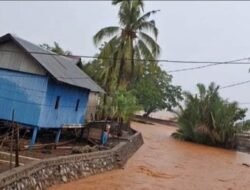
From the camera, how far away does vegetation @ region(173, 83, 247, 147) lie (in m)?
32.8

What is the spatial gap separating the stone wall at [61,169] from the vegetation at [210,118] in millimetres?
14043

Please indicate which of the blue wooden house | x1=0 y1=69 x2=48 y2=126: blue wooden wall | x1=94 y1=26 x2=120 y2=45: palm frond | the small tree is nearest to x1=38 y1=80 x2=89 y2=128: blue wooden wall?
the blue wooden house

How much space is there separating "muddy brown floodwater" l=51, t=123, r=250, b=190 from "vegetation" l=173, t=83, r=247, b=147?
9.32 feet

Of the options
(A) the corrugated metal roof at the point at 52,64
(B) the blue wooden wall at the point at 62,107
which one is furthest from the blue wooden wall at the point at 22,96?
(A) the corrugated metal roof at the point at 52,64

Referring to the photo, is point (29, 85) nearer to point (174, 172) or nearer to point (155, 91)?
point (174, 172)

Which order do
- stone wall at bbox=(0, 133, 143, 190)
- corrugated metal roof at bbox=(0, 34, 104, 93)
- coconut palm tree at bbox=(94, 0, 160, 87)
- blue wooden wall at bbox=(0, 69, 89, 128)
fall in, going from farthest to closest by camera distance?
coconut palm tree at bbox=(94, 0, 160, 87), corrugated metal roof at bbox=(0, 34, 104, 93), blue wooden wall at bbox=(0, 69, 89, 128), stone wall at bbox=(0, 133, 143, 190)

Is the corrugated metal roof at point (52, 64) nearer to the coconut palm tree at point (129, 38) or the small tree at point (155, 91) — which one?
the coconut palm tree at point (129, 38)

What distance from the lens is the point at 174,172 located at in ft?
63.9

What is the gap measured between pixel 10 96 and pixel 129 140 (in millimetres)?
8041

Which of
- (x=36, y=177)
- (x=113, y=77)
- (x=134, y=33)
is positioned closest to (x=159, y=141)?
(x=113, y=77)

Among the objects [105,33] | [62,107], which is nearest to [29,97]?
[62,107]

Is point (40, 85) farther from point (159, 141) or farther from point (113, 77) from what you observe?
point (159, 141)

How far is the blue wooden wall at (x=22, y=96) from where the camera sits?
16.7m

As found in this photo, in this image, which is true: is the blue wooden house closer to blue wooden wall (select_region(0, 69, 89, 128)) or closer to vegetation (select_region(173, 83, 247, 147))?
blue wooden wall (select_region(0, 69, 89, 128))
